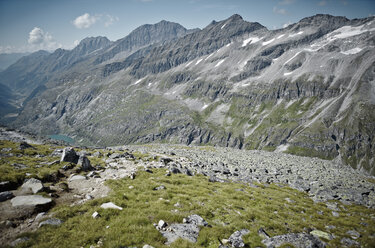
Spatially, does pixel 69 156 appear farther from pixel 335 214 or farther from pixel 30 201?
pixel 335 214

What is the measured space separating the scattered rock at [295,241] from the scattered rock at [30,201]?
45.3ft

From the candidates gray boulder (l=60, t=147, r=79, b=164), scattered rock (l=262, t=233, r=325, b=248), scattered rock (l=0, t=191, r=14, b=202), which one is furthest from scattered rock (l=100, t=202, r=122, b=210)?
gray boulder (l=60, t=147, r=79, b=164)

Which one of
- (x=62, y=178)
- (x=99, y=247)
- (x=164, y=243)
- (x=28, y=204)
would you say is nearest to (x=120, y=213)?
(x=99, y=247)

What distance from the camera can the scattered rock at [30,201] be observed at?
36.3 feet

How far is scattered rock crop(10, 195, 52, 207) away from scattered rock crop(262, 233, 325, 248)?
13814 mm

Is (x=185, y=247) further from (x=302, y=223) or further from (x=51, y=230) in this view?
(x=302, y=223)

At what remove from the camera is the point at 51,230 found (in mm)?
9258

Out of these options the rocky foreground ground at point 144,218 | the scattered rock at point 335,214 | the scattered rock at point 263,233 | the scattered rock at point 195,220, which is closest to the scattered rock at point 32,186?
the rocky foreground ground at point 144,218

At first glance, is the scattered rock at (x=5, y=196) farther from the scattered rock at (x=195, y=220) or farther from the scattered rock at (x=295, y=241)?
the scattered rock at (x=295, y=241)

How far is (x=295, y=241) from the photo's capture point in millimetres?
10906

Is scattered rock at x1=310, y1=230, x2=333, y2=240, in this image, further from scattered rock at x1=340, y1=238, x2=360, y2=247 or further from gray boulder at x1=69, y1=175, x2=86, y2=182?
gray boulder at x1=69, y1=175, x2=86, y2=182

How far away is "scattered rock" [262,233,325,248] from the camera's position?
34.7 ft

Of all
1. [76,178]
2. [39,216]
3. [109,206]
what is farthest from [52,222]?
[76,178]

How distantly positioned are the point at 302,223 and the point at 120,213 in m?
14.2
